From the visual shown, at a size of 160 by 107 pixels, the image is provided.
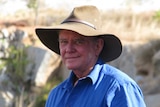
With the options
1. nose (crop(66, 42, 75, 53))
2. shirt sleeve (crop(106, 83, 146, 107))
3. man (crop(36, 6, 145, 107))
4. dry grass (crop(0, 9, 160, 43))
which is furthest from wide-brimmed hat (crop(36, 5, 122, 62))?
dry grass (crop(0, 9, 160, 43))

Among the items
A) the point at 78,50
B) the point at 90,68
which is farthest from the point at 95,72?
the point at 78,50

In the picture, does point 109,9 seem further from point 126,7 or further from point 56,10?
point 56,10

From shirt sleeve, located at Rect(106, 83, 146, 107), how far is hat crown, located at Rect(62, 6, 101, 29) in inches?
20.7

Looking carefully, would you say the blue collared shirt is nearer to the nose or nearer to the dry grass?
the nose

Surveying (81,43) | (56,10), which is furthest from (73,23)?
(56,10)

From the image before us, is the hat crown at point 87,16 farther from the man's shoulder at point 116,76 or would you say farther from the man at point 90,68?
the man's shoulder at point 116,76

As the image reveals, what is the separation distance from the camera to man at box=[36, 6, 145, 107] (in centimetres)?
307

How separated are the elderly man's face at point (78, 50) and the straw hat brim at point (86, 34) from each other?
0.05 m

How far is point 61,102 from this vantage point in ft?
11.3

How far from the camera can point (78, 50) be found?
10.7ft

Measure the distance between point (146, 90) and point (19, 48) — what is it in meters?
4.96

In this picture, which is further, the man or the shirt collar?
the shirt collar

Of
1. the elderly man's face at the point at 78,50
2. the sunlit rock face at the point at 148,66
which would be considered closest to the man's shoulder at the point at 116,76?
the elderly man's face at the point at 78,50

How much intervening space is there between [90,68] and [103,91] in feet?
0.85
